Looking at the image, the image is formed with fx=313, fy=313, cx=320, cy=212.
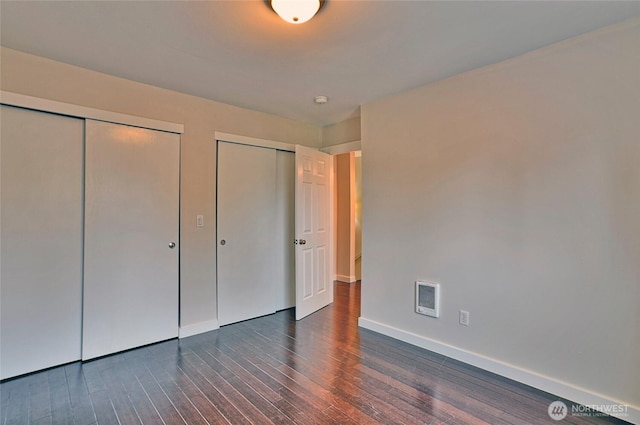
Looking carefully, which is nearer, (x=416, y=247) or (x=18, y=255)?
(x=18, y=255)

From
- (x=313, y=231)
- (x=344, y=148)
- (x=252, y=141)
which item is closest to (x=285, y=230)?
(x=313, y=231)

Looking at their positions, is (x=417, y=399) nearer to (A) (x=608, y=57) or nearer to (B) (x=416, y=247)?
(B) (x=416, y=247)

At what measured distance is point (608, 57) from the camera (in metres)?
1.93

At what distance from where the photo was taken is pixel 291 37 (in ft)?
6.69

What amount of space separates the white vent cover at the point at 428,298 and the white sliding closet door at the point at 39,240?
9.45 feet

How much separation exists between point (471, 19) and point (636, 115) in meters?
1.12

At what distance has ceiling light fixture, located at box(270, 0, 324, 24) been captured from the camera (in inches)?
63.0

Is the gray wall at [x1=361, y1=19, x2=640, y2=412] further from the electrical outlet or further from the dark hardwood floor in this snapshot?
the dark hardwood floor

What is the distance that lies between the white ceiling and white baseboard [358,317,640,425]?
228cm

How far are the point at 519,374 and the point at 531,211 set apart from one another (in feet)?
3.86

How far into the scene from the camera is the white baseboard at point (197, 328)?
3045 millimetres

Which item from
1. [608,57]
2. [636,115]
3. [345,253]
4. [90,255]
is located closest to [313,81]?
[608,57]

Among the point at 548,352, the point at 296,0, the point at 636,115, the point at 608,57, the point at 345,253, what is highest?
the point at 296,0

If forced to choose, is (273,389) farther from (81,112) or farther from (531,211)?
(81,112)
